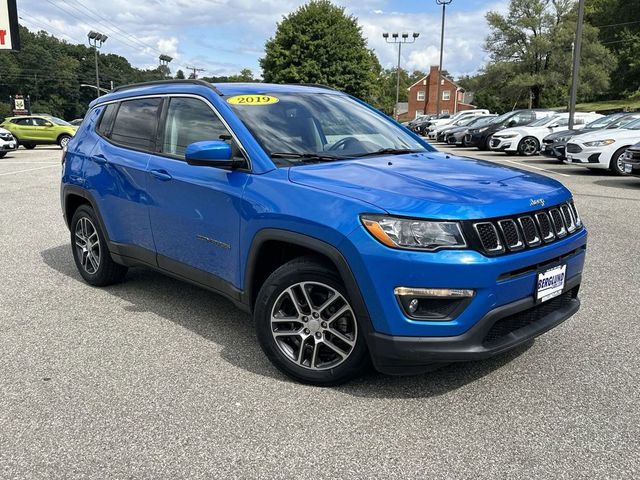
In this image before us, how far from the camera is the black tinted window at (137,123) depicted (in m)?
4.45

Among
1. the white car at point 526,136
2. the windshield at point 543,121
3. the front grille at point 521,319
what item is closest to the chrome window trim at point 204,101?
the front grille at point 521,319

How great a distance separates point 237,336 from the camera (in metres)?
4.06

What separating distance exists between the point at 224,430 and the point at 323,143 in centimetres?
200

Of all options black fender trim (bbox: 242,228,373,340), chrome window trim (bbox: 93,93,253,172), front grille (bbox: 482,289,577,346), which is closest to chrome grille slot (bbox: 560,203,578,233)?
front grille (bbox: 482,289,577,346)

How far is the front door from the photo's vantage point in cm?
359

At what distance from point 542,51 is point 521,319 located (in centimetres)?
6453

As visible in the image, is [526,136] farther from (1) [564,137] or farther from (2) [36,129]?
(2) [36,129]

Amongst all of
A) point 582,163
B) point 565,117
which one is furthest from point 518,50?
point 582,163

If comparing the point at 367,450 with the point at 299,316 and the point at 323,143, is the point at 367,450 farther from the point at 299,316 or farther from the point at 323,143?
the point at 323,143

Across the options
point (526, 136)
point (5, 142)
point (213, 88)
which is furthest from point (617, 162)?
point (5, 142)

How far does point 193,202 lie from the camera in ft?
12.6

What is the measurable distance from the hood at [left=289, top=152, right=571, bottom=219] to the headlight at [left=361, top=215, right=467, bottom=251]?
0.04 m

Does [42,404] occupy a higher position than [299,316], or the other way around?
[299,316]

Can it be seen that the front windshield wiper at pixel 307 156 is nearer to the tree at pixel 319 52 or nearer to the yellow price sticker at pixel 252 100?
the yellow price sticker at pixel 252 100
